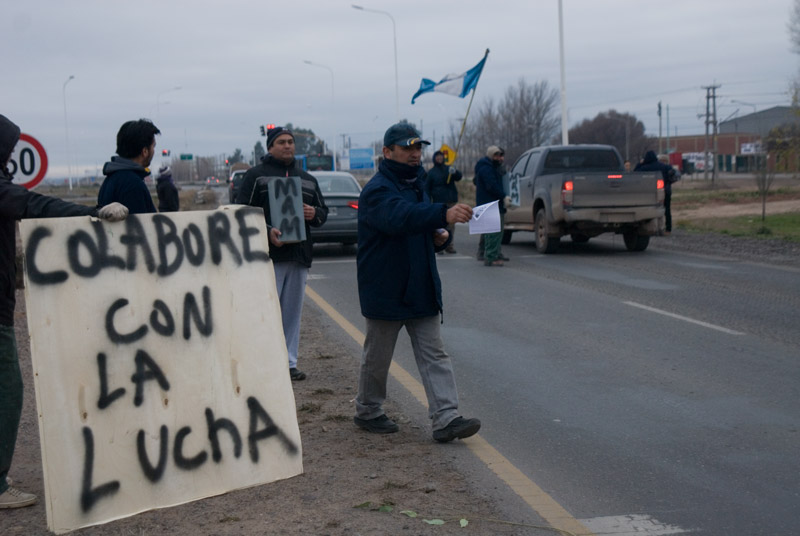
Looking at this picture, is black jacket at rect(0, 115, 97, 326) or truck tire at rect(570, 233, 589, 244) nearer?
black jacket at rect(0, 115, 97, 326)

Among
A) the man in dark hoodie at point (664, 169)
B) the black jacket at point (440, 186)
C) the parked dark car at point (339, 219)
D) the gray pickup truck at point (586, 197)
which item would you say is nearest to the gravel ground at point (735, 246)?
the man in dark hoodie at point (664, 169)

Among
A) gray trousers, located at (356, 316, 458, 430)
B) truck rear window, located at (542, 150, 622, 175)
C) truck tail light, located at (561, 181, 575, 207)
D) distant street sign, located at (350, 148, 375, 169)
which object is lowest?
gray trousers, located at (356, 316, 458, 430)

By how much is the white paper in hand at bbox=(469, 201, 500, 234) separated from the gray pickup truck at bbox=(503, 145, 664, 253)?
1192 centimetres

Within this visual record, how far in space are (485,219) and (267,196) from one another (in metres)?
2.18

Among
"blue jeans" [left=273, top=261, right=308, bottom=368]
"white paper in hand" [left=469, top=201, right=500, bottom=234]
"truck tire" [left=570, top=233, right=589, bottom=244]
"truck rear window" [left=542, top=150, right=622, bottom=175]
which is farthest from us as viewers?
"truck tire" [left=570, top=233, right=589, bottom=244]

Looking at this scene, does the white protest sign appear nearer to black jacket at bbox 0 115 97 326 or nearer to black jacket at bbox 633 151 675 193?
black jacket at bbox 0 115 97 326

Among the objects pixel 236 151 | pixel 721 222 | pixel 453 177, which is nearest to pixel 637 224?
pixel 453 177

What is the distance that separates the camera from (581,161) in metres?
19.2

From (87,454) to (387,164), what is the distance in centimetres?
248

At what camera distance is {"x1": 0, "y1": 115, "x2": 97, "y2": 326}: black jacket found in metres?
4.45

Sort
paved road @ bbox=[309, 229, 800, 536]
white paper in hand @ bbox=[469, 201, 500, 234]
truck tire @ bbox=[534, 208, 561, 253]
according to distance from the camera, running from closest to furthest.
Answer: paved road @ bbox=[309, 229, 800, 536] < white paper in hand @ bbox=[469, 201, 500, 234] < truck tire @ bbox=[534, 208, 561, 253]

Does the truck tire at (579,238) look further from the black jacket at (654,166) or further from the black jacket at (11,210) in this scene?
the black jacket at (11,210)

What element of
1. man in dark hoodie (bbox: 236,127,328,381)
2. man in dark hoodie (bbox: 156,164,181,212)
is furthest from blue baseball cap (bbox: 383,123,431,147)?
man in dark hoodie (bbox: 156,164,181,212)

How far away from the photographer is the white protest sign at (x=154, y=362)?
4.35 m
